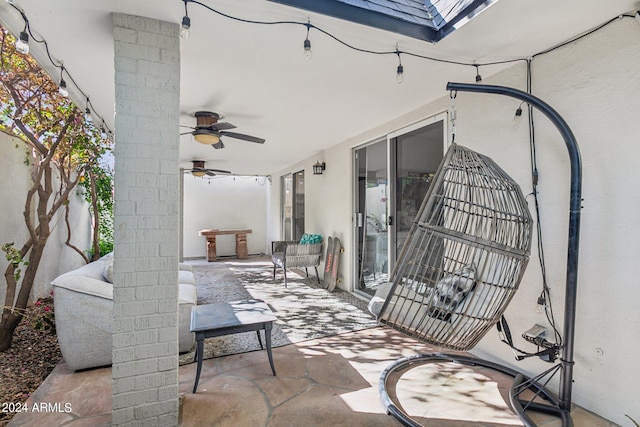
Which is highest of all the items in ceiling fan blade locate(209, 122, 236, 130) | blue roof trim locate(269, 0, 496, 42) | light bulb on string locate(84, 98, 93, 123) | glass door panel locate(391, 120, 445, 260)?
blue roof trim locate(269, 0, 496, 42)

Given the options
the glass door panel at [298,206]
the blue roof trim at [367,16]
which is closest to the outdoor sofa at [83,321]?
the blue roof trim at [367,16]

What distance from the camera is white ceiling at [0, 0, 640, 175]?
5.79 feet

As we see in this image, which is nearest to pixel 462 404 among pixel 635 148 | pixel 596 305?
pixel 596 305

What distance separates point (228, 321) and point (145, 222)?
36.5 inches

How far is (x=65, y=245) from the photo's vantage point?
4.64 metres

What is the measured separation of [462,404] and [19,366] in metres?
3.48

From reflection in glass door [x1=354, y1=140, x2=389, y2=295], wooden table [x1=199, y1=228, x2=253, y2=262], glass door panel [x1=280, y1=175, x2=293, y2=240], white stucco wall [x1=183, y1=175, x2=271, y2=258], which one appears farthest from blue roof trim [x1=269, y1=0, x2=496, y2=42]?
white stucco wall [x1=183, y1=175, x2=271, y2=258]

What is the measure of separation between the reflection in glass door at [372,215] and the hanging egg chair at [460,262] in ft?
7.47

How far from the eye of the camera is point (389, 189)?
398cm

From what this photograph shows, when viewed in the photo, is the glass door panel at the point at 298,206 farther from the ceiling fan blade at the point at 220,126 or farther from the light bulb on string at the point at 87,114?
the light bulb on string at the point at 87,114

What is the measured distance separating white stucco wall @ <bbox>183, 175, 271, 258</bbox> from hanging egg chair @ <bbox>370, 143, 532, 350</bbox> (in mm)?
8043

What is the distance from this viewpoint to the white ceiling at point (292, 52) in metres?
1.77

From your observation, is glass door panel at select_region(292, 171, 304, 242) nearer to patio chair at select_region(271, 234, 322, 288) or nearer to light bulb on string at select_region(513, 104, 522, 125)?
patio chair at select_region(271, 234, 322, 288)

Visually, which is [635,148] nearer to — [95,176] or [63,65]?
[63,65]
